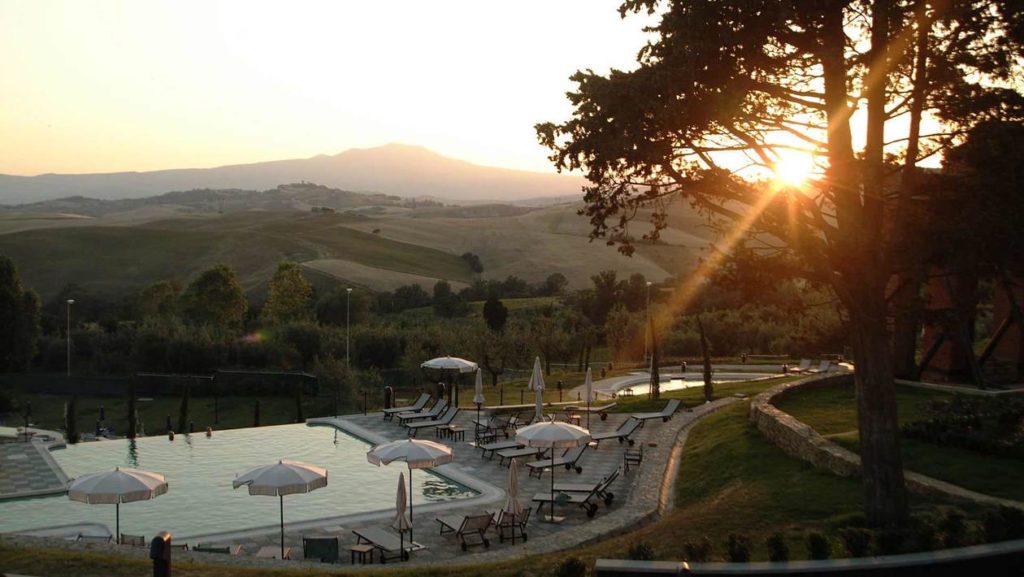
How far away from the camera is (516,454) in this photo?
68.2 ft

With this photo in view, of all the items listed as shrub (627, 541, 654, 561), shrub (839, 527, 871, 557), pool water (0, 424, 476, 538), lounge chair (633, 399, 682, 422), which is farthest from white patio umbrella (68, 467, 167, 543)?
lounge chair (633, 399, 682, 422)

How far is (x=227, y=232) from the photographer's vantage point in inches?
4350

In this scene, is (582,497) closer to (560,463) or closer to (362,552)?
(560,463)

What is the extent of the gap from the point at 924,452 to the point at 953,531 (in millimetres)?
6599

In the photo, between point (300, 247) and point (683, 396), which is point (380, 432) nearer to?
point (683, 396)

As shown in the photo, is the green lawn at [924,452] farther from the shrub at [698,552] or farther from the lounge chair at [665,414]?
the shrub at [698,552]

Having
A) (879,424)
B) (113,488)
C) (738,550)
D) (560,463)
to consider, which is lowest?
(560,463)

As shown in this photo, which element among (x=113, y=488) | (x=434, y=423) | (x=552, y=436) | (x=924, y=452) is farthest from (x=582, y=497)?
(x=434, y=423)

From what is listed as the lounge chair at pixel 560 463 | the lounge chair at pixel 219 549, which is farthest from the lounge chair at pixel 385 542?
the lounge chair at pixel 560 463

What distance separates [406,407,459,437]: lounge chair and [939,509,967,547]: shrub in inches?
693

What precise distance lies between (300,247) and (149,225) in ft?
79.7

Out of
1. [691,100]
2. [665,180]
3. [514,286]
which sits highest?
Result: [691,100]

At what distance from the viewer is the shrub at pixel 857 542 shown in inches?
344

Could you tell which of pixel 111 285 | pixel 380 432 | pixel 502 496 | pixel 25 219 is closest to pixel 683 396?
pixel 380 432
